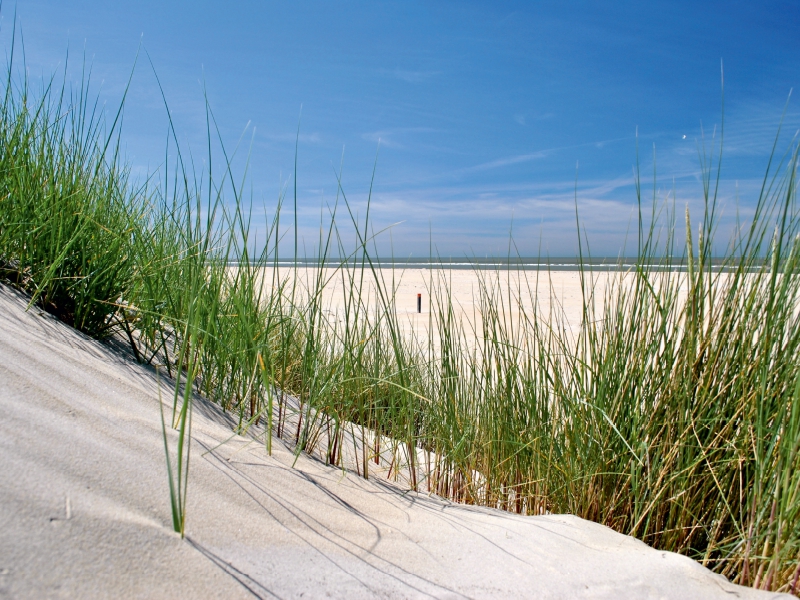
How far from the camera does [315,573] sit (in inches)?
35.6

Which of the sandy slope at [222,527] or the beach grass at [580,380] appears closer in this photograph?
the sandy slope at [222,527]

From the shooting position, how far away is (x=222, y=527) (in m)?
0.94

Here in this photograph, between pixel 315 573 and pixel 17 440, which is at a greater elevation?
pixel 17 440

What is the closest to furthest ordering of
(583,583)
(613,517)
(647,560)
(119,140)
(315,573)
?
(315,573) → (583,583) → (647,560) → (613,517) → (119,140)

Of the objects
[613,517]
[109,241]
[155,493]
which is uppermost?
[109,241]

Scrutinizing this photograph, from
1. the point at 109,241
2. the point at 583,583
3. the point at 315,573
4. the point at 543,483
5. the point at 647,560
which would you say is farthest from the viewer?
the point at 109,241

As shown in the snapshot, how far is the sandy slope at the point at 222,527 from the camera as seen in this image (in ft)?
2.54

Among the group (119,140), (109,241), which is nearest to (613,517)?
(109,241)

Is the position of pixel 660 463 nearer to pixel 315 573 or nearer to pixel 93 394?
pixel 315 573

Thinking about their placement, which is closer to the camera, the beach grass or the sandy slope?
the sandy slope

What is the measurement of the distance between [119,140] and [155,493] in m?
1.67

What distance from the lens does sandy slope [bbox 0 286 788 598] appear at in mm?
775

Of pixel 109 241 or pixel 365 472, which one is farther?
pixel 109 241

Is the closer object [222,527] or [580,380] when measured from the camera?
[222,527]
